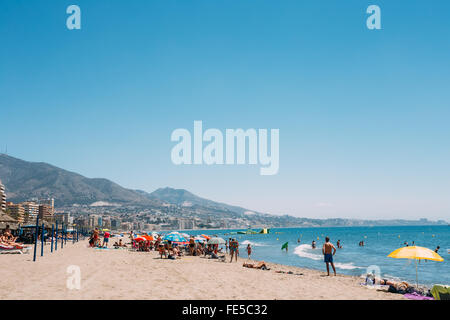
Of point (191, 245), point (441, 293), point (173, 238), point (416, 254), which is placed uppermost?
point (416, 254)

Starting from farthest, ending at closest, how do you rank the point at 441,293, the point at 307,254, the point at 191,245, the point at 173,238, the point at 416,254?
the point at 307,254 < the point at 191,245 < the point at 173,238 < the point at 416,254 < the point at 441,293

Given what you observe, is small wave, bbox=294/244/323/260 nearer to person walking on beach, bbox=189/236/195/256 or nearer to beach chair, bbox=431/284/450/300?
person walking on beach, bbox=189/236/195/256

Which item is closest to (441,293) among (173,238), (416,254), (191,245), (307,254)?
(416,254)

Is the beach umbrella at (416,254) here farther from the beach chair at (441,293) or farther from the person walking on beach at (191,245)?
the person walking on beach at (191,245)

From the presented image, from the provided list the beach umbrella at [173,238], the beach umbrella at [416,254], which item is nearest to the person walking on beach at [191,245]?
the beach umbrella at [173,238]

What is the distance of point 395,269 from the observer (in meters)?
25.9

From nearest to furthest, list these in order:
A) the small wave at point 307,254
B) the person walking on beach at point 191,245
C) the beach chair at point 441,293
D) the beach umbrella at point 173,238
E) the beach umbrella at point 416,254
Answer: the beach chair at point 441,293, the beach umbrella at point 416,254, the beach umbrella at point 173,238, the person walking on beach at point 191,245, the small wave at point 307,254

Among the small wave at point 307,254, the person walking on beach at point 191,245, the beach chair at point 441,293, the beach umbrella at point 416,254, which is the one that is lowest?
the small wave at point 307,254

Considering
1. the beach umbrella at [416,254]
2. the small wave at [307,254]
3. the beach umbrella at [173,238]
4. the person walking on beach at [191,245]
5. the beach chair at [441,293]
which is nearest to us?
the beach chair at [441,293]

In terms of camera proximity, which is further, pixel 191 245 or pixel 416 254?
pixel 191 245

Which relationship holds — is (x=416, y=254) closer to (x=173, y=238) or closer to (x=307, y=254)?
(x=173, y=238)

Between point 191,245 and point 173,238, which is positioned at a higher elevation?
point 173,238

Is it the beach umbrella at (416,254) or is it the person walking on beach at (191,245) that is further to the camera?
the person walking on beach at (191,245)
